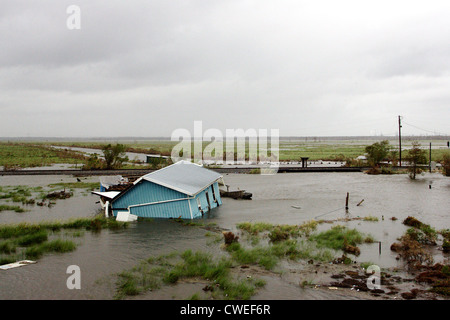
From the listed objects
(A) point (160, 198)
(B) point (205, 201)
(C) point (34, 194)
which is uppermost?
(A) point (160, 198)

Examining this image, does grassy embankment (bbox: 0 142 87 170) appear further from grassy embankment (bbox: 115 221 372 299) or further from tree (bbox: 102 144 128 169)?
grassy embankment (bbox: 115 221 372 299)

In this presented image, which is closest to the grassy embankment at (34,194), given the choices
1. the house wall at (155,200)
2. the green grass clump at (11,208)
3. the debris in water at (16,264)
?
the green grass clump at (11,208)

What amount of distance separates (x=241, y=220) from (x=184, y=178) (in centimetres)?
455

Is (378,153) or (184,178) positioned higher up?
(378,153)

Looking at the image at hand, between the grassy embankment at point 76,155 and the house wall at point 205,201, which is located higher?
the grassy embankment at point 76,155

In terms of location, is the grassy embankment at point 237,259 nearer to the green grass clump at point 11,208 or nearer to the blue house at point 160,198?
the blue house at point 160,198

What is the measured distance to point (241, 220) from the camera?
821 inches

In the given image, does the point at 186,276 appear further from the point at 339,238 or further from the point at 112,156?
the point at 112,156

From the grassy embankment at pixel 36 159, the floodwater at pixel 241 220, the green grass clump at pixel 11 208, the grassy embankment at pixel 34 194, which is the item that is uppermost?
the grassy embankment at pixel 36 159

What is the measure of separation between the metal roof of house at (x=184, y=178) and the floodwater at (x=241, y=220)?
6.50 feet

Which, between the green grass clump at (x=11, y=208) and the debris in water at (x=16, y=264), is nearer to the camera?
the debris in water at (x=16, y=264)

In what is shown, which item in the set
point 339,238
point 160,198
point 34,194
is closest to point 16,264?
point 160,198

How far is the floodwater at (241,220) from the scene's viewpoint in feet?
37.0
